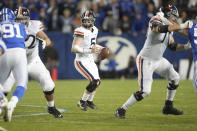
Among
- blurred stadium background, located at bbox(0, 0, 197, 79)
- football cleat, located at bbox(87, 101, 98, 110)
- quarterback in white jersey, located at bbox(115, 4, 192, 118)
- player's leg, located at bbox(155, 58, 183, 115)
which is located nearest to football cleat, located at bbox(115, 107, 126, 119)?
quarterback in white jersey, located at bbox(115, 4, 192, 118)

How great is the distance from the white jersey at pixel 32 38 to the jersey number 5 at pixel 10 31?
0.72m

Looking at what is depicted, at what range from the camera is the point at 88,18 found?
7.99 metres

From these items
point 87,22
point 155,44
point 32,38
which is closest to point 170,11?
point 155,44

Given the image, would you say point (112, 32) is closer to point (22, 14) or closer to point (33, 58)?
point (33, 58)

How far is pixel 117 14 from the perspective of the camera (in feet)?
48.8

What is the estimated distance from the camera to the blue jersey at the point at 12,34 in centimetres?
602

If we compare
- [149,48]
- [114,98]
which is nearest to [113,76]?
[114,98]

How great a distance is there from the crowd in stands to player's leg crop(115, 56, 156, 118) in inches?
303

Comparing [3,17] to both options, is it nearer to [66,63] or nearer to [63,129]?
[63,129]

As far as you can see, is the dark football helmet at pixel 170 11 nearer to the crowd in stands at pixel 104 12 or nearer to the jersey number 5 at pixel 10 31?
the jersey number 5 at pixel 10 31

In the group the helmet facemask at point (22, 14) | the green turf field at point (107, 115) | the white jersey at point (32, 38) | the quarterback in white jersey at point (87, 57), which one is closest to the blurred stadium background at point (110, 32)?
the green turf field at point (107, 115)

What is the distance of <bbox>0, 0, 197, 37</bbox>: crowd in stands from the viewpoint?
1470 centimetres

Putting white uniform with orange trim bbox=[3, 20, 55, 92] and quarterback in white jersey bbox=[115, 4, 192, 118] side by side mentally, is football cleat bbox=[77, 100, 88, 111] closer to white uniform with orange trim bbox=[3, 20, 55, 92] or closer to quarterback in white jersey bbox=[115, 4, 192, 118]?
quarterback in white jersey bbox=[115, 4, 192, 118]

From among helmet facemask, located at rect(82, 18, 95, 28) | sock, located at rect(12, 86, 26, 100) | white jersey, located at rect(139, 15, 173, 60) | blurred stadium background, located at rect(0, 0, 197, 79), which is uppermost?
helmet facemask, located at rect(82, 18, 95, 28)
